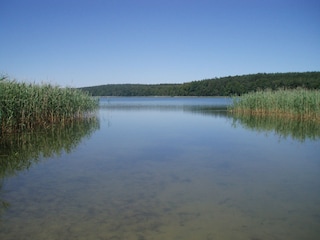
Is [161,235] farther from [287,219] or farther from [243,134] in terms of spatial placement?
[243,134]

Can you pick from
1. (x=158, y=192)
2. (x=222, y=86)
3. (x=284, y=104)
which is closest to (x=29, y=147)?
(x=158, y=192)

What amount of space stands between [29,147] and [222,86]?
218ft

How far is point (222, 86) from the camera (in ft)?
234

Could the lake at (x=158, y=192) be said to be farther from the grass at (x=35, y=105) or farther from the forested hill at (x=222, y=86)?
the forested hill at (x=222, y=86)

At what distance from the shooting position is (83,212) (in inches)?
147

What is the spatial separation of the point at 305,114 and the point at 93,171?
1444cm

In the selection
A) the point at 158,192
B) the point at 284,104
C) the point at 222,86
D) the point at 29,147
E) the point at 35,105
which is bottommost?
the point at 158,192

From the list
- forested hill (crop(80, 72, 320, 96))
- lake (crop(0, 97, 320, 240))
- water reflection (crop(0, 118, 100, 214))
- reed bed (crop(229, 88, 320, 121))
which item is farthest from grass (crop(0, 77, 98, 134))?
forested hill (crop(80, 72, 320, 96))

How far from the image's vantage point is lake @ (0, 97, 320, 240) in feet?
10.8

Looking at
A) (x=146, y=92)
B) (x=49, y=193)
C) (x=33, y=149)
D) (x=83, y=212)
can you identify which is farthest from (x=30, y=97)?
(x=146, y=92)

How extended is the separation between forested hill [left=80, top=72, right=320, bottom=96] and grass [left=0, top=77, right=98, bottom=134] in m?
36.2

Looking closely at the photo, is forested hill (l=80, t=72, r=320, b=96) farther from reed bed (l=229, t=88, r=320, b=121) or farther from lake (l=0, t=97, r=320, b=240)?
lake (l=0, t=97, r=320, b=240)

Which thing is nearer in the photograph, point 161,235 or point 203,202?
point 161,235

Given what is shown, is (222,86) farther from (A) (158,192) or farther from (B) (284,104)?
(A) (158,192)
